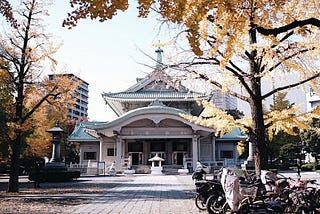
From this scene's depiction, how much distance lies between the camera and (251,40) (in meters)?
8.69

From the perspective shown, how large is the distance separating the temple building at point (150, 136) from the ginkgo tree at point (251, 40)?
19689 mm

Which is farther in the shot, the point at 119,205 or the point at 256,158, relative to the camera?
the point at 119,205

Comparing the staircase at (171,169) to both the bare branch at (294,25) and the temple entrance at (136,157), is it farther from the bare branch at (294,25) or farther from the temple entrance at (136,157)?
the bare branch at (294,25)

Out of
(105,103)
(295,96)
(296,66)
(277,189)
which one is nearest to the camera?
(277,189)

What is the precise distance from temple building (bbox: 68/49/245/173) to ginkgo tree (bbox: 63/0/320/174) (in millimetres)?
19689

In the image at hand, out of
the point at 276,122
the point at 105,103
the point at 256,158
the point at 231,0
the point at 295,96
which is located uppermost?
the point at 295,96

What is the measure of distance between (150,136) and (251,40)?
22818mm

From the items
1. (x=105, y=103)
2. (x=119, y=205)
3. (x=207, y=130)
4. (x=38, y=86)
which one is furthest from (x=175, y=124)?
(x=119, y=205)

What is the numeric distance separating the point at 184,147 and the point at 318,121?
14.3m

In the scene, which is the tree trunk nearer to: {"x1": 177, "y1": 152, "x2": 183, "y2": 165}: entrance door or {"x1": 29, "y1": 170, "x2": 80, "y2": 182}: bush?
{"x1": 29, "y1": 170, "x2": 80, "y2": 182}: bush

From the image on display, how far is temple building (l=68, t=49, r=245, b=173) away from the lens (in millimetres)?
30297

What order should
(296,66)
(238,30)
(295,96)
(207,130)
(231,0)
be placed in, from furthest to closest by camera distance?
(295,96) < (207,130) < (296,66) < (238,30) < (231,0)

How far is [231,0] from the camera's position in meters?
4.43

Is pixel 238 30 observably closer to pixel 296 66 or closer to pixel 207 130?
pixel 296 66
